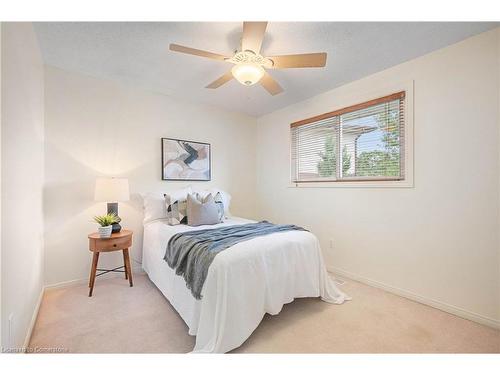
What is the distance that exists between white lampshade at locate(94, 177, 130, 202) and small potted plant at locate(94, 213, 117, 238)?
0.68 ft

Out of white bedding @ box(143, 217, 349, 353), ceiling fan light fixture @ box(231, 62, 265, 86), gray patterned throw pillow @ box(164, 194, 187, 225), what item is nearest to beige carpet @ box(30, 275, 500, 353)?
white bedding @ box(143, 217, 349, 353)

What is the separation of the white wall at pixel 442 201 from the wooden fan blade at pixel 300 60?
1.23 metres

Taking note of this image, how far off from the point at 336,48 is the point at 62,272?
3.67 meters

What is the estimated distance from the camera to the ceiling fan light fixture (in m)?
1.83

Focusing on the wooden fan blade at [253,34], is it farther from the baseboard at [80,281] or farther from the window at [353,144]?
the baseboard at [80,281]

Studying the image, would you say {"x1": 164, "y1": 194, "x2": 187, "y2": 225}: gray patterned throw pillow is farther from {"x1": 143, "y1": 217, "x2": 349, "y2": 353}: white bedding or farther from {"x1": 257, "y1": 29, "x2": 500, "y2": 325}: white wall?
{"x1": 257, "y1": 29, "x2": 500, "y2": 325}: white wall

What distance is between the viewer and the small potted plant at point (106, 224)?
237cm

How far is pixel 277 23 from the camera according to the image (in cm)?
177

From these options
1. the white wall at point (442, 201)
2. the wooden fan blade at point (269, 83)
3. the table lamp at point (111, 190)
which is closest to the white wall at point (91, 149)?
the table lamp at point (111, 190)

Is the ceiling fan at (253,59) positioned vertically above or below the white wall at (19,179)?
above

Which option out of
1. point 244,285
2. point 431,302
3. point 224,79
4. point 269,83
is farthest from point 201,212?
point 431,302
